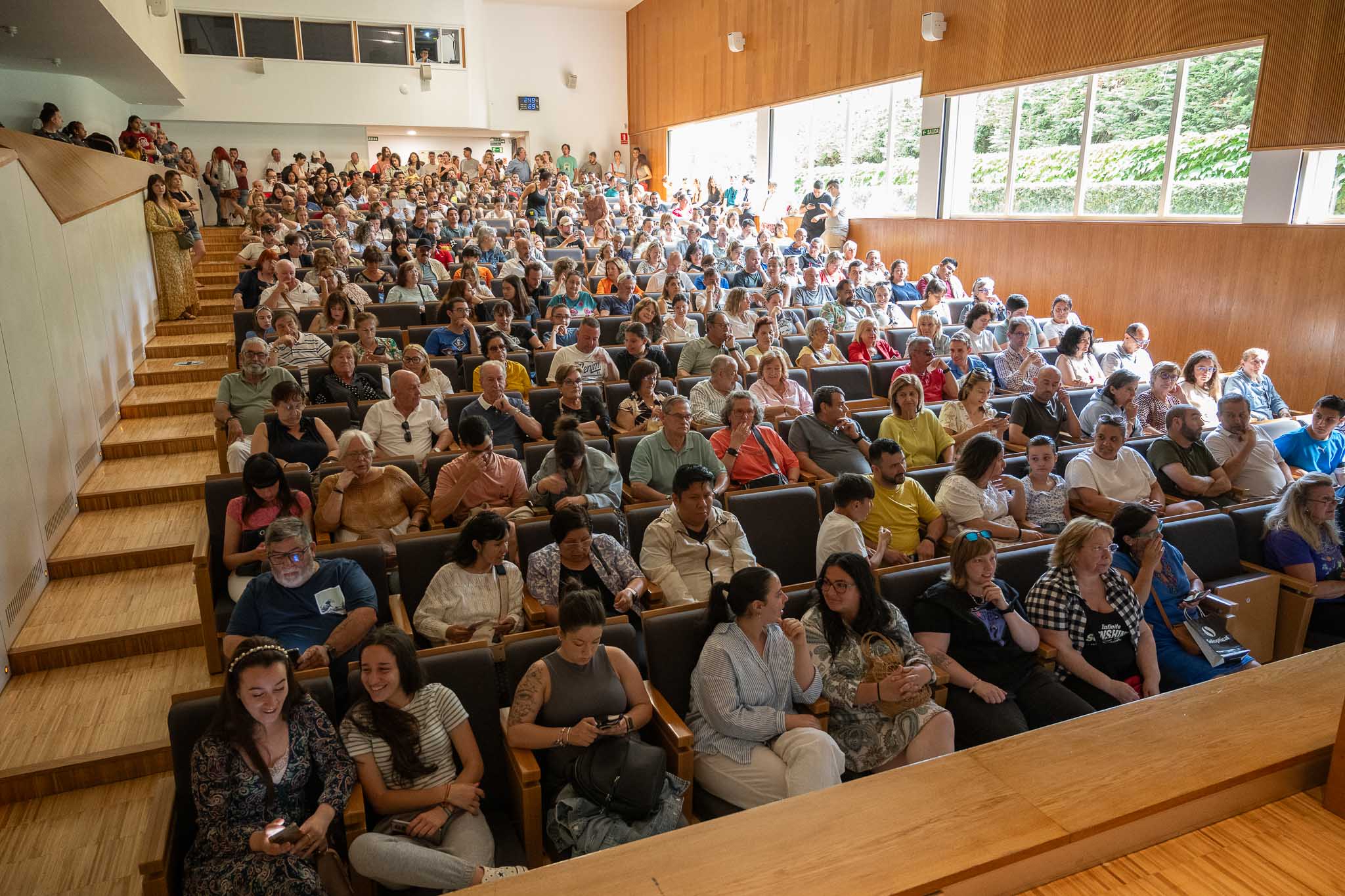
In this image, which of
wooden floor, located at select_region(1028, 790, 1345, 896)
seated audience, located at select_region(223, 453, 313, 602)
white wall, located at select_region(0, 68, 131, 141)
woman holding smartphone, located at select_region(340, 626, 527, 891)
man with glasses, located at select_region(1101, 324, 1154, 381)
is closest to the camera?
wooden floor, located at select_region(1028, 790, 1345, 896)

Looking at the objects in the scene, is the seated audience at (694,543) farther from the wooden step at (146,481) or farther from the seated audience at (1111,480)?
the wooden step at (146,481)

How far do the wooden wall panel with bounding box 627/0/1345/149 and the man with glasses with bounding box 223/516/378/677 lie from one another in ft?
21.6

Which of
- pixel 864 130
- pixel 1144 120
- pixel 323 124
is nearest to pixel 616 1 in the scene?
pixel 323 124

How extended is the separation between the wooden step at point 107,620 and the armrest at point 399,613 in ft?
3.10

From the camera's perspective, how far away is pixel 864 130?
10.8m

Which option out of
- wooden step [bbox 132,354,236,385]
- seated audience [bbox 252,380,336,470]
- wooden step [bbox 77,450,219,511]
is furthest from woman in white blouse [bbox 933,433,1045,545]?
wooden step [bbox 132,354,236,385]

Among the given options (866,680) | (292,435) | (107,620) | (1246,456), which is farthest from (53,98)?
(1246,456)

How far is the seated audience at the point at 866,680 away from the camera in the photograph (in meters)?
2.55

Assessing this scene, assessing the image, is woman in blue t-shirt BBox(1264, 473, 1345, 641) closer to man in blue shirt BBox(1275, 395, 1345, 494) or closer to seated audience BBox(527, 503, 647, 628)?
man in blue shirt BBox(1275, 395, 1345, 494)

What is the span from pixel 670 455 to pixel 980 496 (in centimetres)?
138

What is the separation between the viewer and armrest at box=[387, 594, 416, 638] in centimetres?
301

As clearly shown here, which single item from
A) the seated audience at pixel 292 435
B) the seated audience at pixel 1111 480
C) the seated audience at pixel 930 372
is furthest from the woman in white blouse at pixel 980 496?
the seated audience at pixel 292 435

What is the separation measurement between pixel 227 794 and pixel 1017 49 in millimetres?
8647

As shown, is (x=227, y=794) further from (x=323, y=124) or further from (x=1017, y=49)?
(x=323, y=124)
